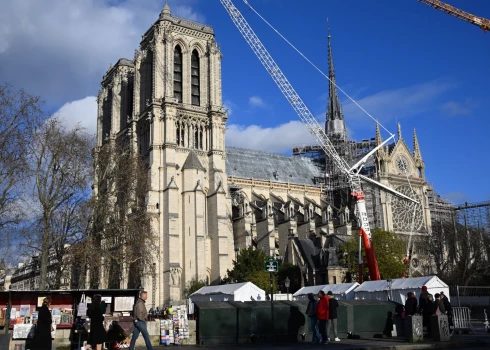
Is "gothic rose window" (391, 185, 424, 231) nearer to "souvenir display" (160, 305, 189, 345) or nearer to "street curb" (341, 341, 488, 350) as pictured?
"street curb" (341, 341, 488, 350)

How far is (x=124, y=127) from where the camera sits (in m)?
65.9

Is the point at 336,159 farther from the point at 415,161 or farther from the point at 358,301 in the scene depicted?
the point at 358,301

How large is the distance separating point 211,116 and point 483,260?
30.7 m

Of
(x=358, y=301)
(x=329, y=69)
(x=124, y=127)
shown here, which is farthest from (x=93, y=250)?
(x=329, y=69)

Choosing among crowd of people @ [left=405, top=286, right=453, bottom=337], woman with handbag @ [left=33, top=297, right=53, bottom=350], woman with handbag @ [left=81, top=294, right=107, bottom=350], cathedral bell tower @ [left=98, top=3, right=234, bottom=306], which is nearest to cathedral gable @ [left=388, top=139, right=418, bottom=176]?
cathedral bell tower @ [left=98, top=3, right=234, bottom=306]

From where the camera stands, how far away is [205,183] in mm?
58750

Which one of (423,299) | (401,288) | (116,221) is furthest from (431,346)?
(116,221)

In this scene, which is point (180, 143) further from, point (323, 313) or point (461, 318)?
point (323, 313)

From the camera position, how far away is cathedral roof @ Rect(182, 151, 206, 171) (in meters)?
56.7

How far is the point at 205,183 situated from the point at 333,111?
4521 centimetres

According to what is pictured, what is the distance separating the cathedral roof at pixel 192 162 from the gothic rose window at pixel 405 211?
30121mm

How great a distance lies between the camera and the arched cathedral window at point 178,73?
61.8 metres

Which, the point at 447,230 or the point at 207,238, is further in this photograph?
the point at 447,230

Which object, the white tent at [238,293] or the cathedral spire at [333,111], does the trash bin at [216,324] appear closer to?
the white tent at [238,293]
